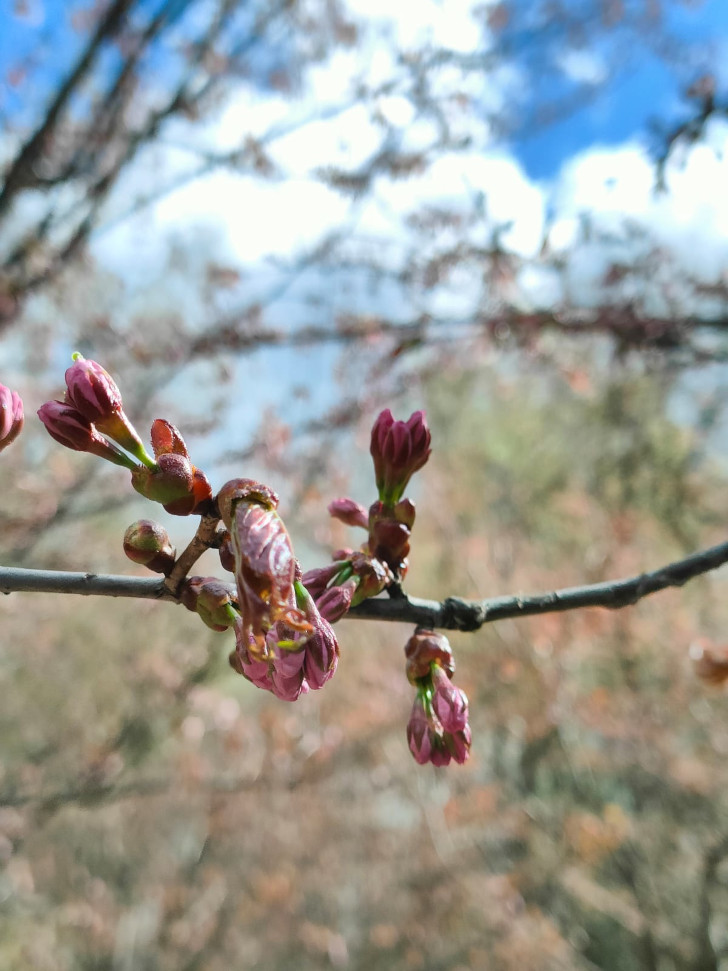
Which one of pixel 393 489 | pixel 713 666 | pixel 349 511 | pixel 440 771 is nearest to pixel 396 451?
pixel 393 489

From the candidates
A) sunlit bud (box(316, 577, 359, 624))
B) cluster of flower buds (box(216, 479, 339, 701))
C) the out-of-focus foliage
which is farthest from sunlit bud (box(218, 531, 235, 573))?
the out-of-focus foliage

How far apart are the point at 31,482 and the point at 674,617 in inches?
204

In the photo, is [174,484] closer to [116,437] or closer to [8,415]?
→ [116,437]

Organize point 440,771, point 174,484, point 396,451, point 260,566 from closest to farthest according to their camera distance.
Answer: point 260,566
point 174,484
point 396,451
point 440,771

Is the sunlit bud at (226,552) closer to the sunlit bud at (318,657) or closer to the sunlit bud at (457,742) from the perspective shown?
the sunlit bud at (318,657)

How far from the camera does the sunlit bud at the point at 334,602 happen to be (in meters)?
0.69

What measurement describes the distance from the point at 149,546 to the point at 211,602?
0.10 m

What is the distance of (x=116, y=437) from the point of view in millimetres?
779

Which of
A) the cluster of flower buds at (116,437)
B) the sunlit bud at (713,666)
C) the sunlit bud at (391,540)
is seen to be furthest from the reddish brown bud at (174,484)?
the sunlit bud at (713,666)

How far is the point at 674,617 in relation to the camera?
532 cm

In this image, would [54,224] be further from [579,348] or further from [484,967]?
[484,967]

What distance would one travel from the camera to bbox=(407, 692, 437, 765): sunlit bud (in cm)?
81

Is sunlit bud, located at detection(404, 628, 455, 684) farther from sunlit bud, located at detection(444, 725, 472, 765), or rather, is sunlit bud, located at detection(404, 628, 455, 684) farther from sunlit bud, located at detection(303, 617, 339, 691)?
sunlit bud, located at detection(303, 617, 339, 691)

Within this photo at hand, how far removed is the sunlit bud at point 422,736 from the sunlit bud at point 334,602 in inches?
7.8
